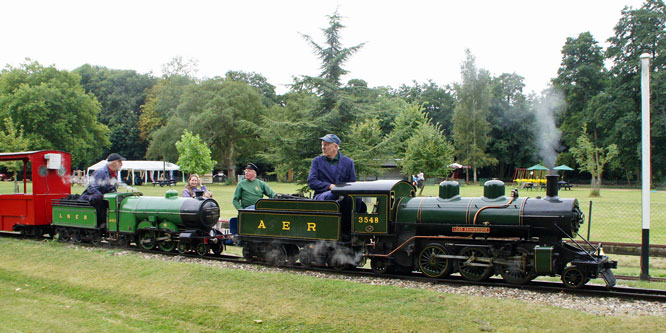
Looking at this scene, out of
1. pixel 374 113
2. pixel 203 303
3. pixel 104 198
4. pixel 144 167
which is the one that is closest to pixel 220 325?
pixel 203 303

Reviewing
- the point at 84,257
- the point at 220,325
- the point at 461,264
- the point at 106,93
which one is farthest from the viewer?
the point at 106,93

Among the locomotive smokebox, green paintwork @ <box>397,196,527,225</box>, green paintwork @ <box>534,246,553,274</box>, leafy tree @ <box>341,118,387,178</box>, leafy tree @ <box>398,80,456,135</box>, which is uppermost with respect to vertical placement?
leafy tree @ <box>398,80,456,135</box>

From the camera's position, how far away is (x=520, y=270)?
7895mm

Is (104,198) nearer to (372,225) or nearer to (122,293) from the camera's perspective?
(122,293)

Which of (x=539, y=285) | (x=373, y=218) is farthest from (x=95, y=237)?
(x=539, y=285)

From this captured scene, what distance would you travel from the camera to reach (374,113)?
17469 millimetres

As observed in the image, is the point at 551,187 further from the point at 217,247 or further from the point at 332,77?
the point at 332,77

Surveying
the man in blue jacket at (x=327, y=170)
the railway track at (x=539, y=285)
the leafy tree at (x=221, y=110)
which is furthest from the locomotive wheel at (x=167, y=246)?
the leafy tree at (x=221, y=110)

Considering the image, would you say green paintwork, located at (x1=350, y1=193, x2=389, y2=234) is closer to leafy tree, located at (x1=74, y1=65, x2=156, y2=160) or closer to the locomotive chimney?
the locomotive chimney

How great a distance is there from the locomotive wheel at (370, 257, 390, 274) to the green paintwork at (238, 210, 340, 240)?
881 mm

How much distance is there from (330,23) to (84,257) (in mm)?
11980

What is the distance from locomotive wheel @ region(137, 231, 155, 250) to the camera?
11.8 metres

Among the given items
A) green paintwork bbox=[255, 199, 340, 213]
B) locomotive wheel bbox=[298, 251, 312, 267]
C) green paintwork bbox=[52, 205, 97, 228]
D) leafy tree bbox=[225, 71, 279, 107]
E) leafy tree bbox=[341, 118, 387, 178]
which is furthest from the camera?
leafy tree bbox=[225, 71, 279, 107]

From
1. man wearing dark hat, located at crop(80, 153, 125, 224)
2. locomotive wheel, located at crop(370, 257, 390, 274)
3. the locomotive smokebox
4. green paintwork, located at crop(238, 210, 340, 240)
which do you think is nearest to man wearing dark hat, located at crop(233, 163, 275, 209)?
green paintwork, located at crop(238, 210, 340, 240)
